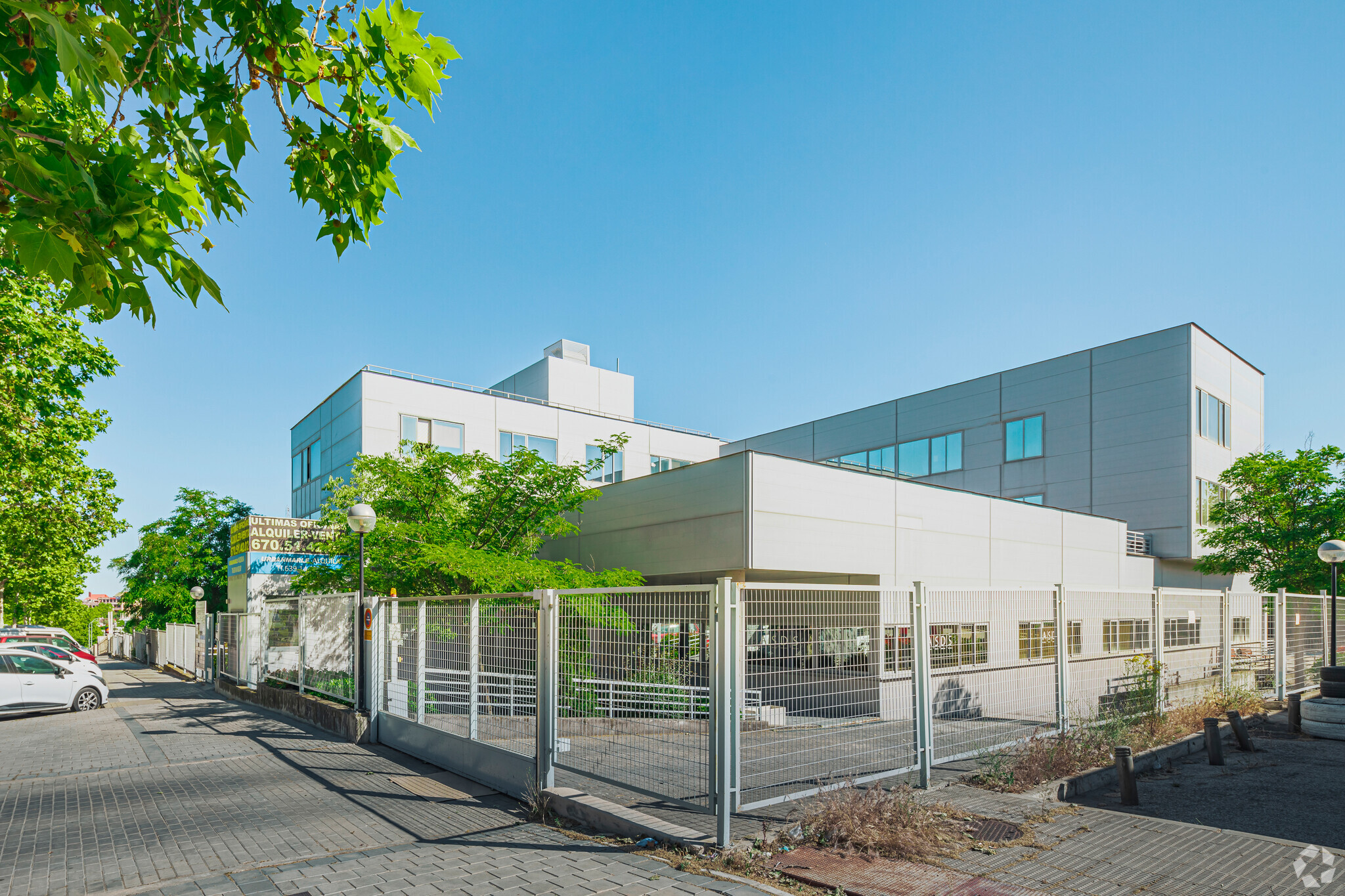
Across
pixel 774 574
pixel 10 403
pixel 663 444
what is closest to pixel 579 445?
pixel 663 444

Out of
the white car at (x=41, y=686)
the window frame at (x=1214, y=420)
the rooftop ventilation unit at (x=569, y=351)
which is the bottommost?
the white car at (x=41, y=686)

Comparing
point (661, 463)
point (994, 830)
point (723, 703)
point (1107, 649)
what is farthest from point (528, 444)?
point (994, 830)

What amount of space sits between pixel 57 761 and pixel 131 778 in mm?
2648

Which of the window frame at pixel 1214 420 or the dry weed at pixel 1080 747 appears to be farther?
the window frame at pixel 1214 420

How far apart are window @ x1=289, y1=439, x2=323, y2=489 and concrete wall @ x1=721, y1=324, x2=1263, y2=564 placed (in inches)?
712

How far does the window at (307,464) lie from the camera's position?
101 feet

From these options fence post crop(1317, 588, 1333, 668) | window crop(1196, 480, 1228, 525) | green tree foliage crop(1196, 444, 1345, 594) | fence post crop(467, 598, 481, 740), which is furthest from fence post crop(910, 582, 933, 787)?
window crop(1196, 480, 1228, 525)

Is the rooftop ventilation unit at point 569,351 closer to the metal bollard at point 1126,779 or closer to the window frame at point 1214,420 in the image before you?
the window frame at point 1214,420

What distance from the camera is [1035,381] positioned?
3506cm

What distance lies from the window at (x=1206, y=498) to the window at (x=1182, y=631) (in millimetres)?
20248

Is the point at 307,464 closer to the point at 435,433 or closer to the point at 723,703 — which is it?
the point at 435,433

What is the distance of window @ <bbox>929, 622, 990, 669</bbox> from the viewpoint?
9.62 metres

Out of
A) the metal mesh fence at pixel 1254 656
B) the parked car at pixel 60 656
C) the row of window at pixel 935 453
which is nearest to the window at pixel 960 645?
the metal mesh fence at pixel 1254 656

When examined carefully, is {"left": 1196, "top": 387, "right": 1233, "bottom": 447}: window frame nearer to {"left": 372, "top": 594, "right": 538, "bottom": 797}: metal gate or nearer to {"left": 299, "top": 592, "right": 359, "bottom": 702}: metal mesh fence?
{"left": 372, "top": 594, "right": 538, "bottom": 797}: metal gate
